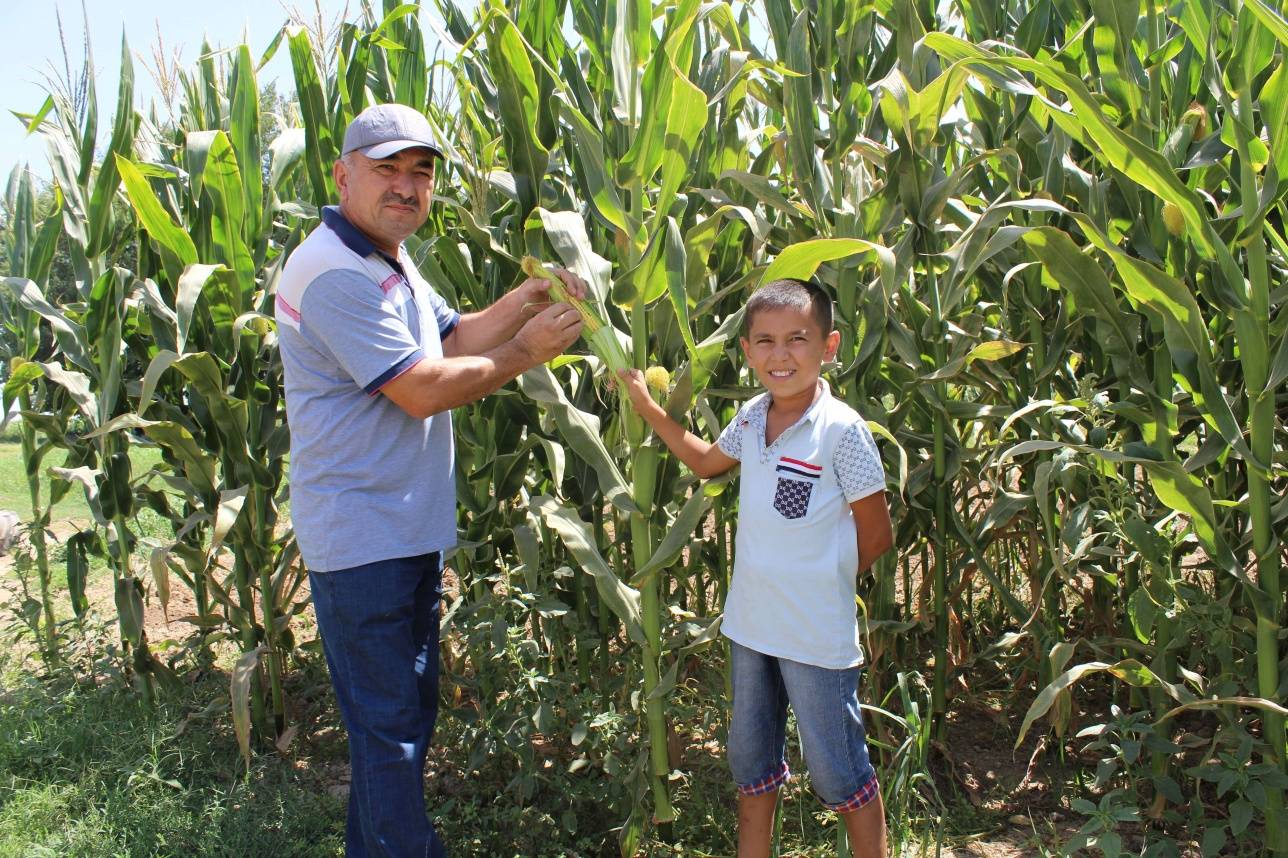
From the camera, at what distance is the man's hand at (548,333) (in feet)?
7.71

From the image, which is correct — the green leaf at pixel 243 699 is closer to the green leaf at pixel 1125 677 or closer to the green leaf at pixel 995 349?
the green leaf at pixel 1125 677

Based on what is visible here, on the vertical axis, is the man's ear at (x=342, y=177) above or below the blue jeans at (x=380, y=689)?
above

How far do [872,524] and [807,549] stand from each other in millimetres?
164

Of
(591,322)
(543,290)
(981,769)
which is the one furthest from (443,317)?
(981,769)

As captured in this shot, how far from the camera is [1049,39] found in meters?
3.33

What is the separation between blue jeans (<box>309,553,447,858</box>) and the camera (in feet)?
7.77

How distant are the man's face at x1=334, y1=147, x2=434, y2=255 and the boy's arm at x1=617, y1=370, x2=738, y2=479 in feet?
2.01

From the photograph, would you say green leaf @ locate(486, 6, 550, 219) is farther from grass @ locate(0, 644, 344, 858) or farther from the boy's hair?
grass @ locate(0, 644, 344, 858)

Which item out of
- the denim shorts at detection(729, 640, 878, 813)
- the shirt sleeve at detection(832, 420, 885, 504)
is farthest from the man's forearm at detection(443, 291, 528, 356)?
the denim shorts at detection(729, 640, 878, 813)

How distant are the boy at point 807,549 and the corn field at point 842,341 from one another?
17 centimetres

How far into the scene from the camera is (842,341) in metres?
2.83

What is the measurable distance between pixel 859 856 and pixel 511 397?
153 centimetres

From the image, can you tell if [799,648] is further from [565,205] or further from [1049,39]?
[1049,39]

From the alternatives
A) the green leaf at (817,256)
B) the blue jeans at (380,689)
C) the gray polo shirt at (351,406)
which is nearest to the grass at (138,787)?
the blue jeans at (380,689)
